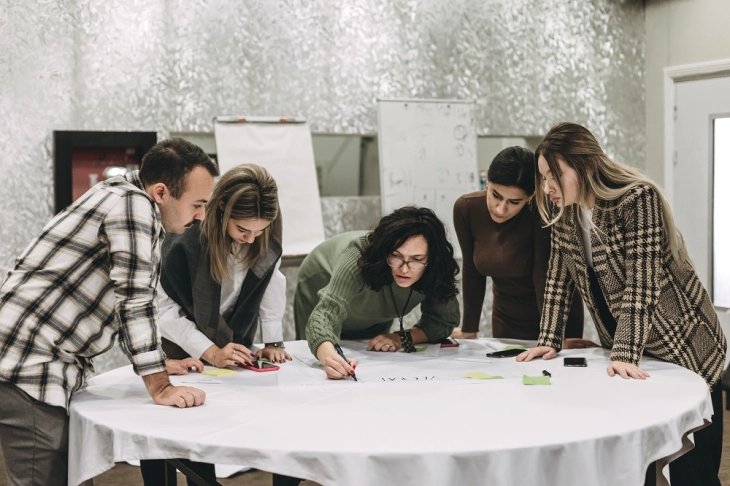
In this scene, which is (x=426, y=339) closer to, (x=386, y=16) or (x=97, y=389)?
(x=97, y=389)

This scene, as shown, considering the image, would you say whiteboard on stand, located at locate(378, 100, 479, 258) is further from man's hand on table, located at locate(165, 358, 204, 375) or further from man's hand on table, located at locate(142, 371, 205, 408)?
man's hand on table, located at locate(142, 371, 205, 408)

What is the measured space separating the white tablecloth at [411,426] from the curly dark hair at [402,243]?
34cm

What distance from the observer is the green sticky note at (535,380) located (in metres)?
2.17

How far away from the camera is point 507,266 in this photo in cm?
297

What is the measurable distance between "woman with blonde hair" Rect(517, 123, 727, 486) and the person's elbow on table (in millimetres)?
215

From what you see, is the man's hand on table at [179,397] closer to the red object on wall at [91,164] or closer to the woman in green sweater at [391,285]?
the woman in green sweater at [391,285]

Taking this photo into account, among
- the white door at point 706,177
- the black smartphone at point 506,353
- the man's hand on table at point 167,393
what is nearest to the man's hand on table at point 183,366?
the man's hand on table at point 167,393

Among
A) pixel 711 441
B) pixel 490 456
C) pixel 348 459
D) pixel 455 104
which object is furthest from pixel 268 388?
pixel 455 104

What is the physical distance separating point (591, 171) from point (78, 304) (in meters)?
1.41

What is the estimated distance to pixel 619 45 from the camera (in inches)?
237

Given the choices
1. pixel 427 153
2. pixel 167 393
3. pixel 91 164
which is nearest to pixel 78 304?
pixel 167 393

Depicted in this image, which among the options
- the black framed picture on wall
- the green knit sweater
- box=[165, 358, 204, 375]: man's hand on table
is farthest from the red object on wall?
box=[165, 358, 204, 375]: man's hand on table

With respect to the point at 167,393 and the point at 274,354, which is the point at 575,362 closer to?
the point at 274,354

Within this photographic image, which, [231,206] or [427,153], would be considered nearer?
[231,206]
